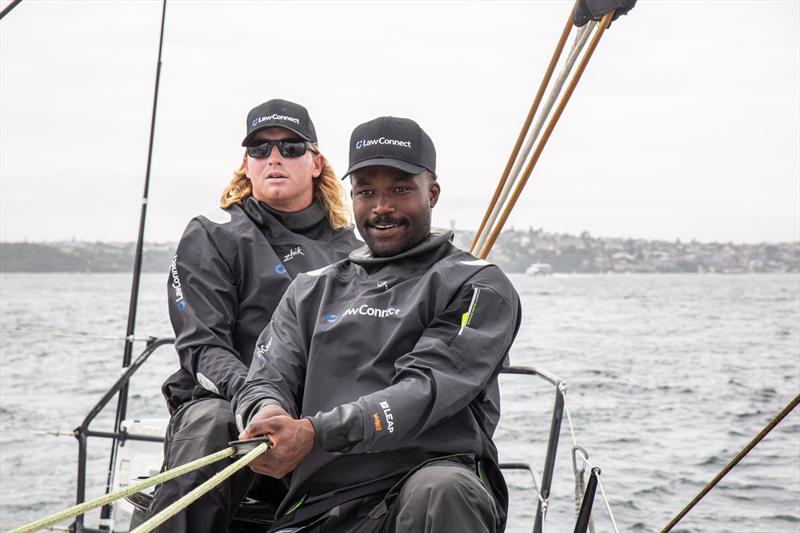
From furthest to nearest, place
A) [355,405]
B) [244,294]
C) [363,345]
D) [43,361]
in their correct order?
[43,361] < [244,294] < [363,345] < [355,405]

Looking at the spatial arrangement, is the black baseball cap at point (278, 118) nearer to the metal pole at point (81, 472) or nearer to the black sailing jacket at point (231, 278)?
the black sailing jacket at point (231, 278)

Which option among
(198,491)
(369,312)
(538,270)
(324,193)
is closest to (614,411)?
(324,193)

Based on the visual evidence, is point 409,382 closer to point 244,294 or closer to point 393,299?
point 393,299

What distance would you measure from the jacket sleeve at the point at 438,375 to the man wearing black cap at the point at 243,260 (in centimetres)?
67

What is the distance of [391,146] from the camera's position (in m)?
2.87

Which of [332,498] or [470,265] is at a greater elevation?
[470,265]

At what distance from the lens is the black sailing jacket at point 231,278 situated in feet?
11.3

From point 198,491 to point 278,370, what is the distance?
78 centimetres

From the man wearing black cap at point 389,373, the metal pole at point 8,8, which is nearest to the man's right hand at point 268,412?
the man wearing black cap at point 389,373

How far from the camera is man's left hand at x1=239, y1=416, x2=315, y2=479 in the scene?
246cm

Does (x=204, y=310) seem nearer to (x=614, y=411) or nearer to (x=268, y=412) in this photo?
(x=268, y=412)

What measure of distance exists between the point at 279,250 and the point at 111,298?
55.8 m

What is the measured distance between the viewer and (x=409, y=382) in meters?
2.57

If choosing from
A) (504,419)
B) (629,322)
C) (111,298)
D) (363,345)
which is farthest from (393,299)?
(111,298)
